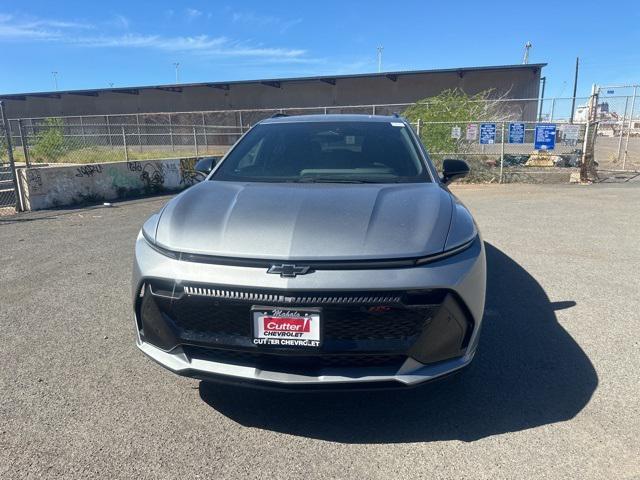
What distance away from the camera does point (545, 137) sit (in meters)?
13.6

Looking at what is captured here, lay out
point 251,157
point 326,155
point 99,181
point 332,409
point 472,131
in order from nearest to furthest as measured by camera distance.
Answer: point 332,409 < point 326,155 < point 251,157 < point 99,181 < point 472,131

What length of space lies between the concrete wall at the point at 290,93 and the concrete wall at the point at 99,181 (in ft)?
65.6

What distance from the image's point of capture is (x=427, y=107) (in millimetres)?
16141

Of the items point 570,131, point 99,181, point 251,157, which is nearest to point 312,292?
point 251,157

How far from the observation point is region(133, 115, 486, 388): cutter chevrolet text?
2.13 m

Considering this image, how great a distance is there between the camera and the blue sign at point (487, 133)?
1401 centimetres

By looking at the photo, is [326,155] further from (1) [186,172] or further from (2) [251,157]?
(1) [186,172]

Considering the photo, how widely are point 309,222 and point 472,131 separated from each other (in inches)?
531

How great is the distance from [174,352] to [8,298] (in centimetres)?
299

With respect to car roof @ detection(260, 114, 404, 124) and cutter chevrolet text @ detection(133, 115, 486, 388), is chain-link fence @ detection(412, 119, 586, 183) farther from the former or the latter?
cutter chevrolet text @ detection(133, 115, 486, 388)

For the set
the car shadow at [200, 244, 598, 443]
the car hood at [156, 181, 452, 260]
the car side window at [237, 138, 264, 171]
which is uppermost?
the car side window at [237, 138, 264, 171]

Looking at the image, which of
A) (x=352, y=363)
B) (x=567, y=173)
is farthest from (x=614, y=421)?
(x=567, y=173)

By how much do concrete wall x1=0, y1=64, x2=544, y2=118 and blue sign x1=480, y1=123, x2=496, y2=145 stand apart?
14.7 m

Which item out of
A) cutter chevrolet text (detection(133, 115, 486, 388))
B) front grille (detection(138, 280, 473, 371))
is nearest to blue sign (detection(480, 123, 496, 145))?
cutter chevrolet text (detection(133, 115, 486, 388))
